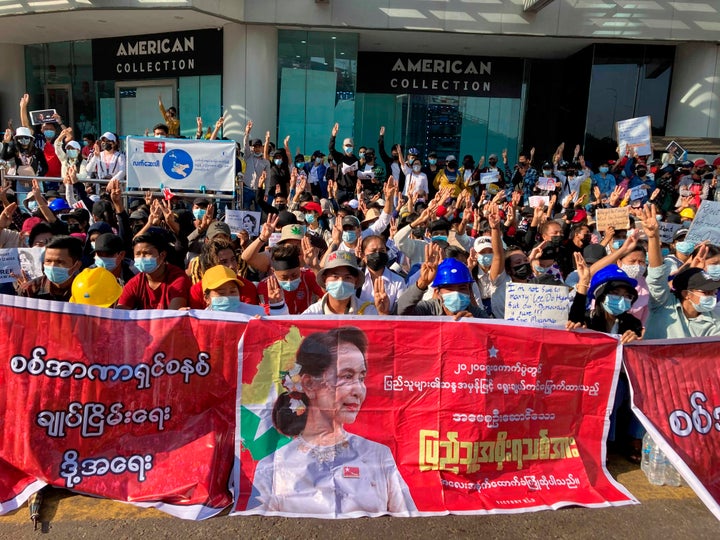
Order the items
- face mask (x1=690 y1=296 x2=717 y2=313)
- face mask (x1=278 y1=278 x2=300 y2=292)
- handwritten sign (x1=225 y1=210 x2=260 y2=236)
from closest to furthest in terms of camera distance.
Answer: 1. face mask (x1=690 y1=296 x2=717 y2=313)
2. face mask (x1=278 y1=278 x2=300 y2=292)
3. handwritten sign (x1=225 y1=210 x2=260 y2=236)

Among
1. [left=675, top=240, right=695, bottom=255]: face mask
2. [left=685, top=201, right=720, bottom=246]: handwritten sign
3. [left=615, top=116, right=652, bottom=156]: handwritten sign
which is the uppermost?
[left=615, top=116, right=652, bottom=156]: handwritten sign

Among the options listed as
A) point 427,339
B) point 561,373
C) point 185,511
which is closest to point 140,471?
point 185,511

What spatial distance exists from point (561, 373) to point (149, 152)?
6.39 meters

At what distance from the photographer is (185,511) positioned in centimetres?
371

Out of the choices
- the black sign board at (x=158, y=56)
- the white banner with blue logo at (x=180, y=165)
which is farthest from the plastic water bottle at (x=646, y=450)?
the black sign board at (x=158, y=56)

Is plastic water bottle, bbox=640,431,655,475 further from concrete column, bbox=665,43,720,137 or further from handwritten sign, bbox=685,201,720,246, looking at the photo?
concrete column, bbox=665,43,720,137

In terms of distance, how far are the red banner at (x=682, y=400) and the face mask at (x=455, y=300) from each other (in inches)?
47.0

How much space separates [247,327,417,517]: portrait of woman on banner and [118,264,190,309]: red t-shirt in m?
1.41

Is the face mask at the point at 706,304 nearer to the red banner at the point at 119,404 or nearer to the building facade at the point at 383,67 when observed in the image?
the red banner at the point at 119,404

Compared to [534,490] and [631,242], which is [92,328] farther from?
[631,242]

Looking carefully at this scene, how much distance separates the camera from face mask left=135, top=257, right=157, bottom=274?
492cm

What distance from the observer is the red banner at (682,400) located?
403 centimetres

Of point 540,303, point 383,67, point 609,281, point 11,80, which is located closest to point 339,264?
point 540,303

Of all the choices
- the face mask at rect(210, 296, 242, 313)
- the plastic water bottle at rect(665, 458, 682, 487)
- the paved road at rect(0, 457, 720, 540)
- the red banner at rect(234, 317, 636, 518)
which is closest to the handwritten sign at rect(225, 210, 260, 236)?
the face mask at rect(210, 296, 242, 313)
